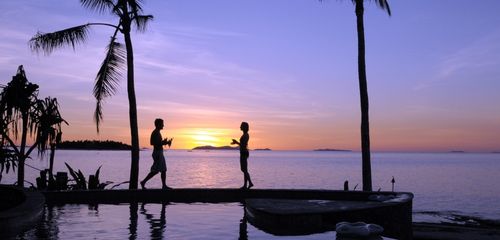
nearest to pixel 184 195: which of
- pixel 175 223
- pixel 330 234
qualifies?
pixel 175 223

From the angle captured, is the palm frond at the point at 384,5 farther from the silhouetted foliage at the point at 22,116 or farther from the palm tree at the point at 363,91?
the silhouetted foliage at the point at 22,116

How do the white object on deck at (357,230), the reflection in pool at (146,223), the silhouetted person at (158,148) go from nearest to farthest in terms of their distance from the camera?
the white object on deck at (357,230), the reflection in pool at (146,223), the silhouetted person at (158,148)

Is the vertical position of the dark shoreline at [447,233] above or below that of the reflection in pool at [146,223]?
below

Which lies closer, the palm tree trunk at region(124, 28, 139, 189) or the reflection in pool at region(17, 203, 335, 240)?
the reflection in pool at region(17, 203, 335, 240)

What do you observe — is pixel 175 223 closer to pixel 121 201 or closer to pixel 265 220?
pixel 265 220

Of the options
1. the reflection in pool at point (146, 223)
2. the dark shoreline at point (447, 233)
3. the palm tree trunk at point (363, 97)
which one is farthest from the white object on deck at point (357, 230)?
the palm tree trunk at point (363, 97)

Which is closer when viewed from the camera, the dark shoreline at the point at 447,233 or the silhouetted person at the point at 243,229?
the silhouetted person at the point at 243,229

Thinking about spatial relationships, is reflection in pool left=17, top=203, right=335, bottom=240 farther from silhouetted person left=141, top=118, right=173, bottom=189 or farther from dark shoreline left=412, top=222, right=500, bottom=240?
dark shoreline left=412, top=222, right=500, bottom=240

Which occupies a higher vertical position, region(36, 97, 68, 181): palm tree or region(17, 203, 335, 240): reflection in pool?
region(36, 97, 68, 181): palm tree

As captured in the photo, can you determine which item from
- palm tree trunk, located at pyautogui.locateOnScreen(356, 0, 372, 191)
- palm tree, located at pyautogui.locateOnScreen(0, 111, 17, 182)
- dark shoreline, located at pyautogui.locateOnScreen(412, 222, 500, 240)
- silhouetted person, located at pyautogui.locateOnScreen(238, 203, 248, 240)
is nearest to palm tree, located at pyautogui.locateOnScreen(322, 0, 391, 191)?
palm tree trunk, located at pyautogui.locateOnScreen(356, 0, 372, 191)

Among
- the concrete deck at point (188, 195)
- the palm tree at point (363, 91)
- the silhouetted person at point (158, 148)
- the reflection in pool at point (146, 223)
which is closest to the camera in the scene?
the reflection in pool at point (146, 223)

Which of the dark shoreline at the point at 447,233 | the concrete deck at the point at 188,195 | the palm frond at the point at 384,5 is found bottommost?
the dark shoreline at the point at 447,233

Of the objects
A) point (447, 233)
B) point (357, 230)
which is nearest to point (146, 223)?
point (357, 230)

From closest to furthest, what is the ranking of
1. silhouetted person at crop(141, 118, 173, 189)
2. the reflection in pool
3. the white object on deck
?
1. the white object on deck
2. the reflection in pool
3. silhouetted person at crop(141, 118, 173, 189)
